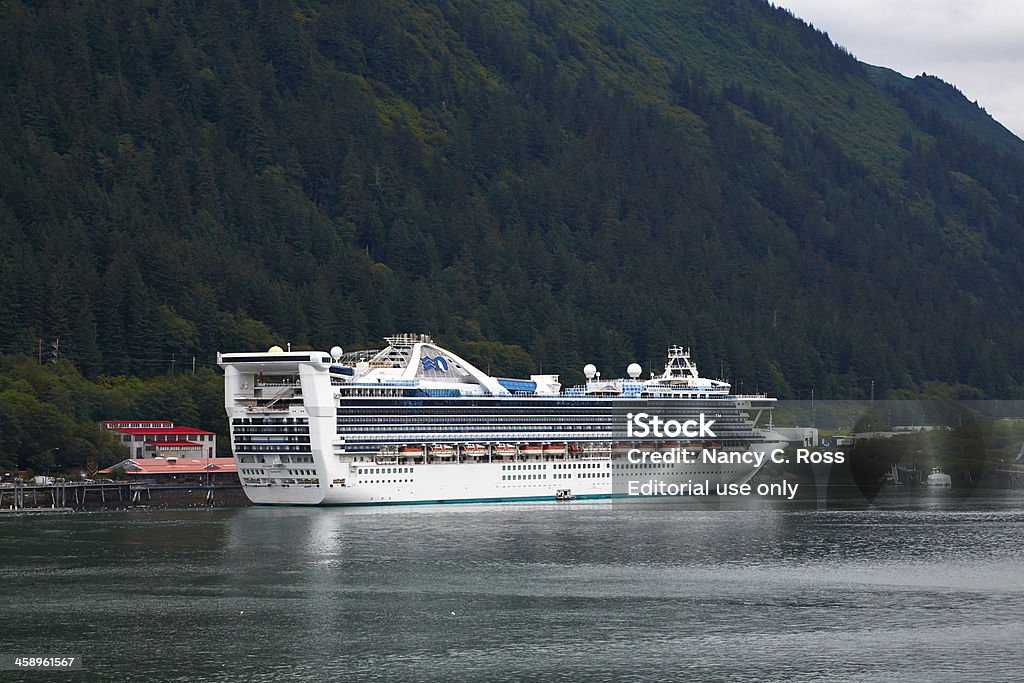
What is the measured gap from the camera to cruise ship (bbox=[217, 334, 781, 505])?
336 ft

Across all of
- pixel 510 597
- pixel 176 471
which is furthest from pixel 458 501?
pixel 510 597

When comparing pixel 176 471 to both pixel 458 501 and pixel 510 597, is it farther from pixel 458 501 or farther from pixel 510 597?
pixel 510 597

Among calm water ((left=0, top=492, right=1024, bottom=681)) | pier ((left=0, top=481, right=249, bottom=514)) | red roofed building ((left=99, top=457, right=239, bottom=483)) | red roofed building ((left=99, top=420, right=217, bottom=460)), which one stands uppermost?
red roofed building ((left=99, top=420, right=217, bottom=460))

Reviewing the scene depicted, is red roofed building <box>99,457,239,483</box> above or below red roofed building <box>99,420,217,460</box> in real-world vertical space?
below

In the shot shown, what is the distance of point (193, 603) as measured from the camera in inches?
2511

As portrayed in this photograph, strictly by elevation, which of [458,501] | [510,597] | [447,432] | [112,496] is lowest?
[510,597]

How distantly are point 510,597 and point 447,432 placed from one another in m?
42.9

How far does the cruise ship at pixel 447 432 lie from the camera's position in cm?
10250

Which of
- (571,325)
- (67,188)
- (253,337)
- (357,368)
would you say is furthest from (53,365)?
(571,325)

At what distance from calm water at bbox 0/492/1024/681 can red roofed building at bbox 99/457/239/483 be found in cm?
1275

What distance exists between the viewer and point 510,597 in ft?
217

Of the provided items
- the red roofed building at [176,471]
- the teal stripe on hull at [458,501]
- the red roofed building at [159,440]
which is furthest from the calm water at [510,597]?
the red roofed building at [159,440]

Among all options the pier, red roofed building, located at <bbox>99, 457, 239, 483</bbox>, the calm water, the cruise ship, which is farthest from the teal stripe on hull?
red roofed building, located at <bbox>99, 457, 239, 483</bbox>

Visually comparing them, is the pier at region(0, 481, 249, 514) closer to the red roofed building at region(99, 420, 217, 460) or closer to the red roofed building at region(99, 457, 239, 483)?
the red roofed building at region(99, 457, 239, 483)
